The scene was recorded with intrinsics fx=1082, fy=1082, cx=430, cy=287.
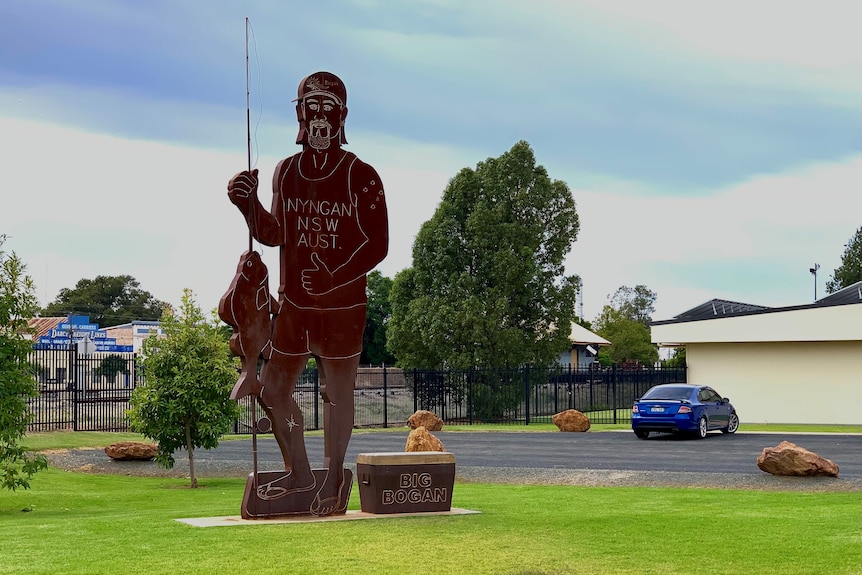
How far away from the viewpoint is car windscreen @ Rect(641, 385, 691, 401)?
2858 centimetres

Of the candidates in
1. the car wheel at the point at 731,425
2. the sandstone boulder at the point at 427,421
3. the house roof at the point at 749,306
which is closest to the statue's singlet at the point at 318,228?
the car wheel at the point at 731,425

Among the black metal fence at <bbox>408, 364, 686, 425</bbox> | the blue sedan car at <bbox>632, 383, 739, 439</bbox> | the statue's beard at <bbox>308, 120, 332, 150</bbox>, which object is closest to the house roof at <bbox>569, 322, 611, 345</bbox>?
the black metal fence at <bbox>408, 364, 686, 425</bbox>

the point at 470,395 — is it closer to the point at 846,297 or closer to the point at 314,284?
the point at 846,297

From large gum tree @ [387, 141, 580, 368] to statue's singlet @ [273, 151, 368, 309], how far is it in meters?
28.3

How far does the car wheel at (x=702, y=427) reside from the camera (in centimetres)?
2830

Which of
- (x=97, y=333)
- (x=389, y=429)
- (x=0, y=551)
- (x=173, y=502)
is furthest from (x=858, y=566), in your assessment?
(x=97, y=333)

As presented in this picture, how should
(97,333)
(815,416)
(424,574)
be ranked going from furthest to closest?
1. (97,333)
2. (815,416)
3. (424,574)

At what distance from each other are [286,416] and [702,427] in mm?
18073

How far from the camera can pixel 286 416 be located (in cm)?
1288

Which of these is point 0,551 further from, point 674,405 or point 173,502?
point 674,405

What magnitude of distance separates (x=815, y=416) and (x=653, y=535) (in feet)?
102

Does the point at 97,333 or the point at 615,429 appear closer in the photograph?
the point at 615,429

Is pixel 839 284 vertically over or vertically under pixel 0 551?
over

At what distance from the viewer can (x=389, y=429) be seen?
36.7 meters
